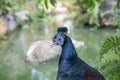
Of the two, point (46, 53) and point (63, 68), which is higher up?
point (63, 68)

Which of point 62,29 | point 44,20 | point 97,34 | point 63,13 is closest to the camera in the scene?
point 62,29

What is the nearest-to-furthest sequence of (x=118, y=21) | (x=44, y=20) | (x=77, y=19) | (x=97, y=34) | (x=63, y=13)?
(x=118, y=21), (x=97, y=34), (x=77, y=19), (x=44, y=20), (x=63, y=13)

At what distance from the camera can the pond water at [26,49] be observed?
26.3 feet

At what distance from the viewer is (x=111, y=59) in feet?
15.4

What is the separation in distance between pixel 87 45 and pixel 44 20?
24.1 feet

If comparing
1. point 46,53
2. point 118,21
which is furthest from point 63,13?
point 118,21

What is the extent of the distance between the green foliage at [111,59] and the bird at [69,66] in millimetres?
1348

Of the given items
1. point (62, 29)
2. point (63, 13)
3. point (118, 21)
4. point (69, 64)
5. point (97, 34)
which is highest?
point (62, 29)

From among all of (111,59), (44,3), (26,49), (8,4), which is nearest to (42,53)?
(26,49)

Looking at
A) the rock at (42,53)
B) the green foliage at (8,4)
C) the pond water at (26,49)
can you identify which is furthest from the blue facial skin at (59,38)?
the green foliage at (8,4)

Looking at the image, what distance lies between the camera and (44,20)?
58.1 ft

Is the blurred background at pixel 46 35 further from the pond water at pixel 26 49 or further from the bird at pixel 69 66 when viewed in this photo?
the bird at pixel 69 66

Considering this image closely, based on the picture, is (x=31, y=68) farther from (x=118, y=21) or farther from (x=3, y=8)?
(x=3, y=8)

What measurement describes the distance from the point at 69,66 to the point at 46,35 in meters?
9.81
